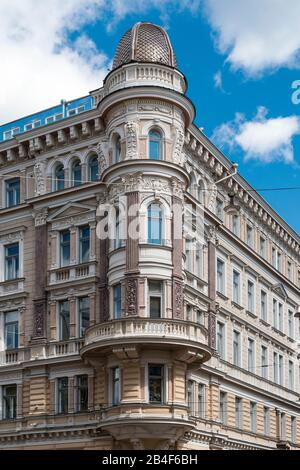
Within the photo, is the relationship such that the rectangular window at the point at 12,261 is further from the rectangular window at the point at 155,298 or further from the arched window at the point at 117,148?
the rectangular window at the point at 155,298

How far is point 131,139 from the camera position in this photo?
45.2 meters

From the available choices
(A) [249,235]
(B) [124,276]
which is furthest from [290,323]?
(B) [124,276]

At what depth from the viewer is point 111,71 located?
46.8 m

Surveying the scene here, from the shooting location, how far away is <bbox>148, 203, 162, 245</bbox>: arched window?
44375mm

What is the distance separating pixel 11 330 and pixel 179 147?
45.8 ft

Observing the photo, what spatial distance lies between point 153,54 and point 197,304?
1384 centimetres

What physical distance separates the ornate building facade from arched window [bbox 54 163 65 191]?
0.36 feet

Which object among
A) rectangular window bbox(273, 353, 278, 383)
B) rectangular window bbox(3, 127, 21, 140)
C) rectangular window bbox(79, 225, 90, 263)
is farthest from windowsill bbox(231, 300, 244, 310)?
rectangular window bbox(3, 127, 21, 140)

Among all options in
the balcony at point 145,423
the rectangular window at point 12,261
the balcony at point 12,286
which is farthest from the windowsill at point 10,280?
the balcony at point 145,423

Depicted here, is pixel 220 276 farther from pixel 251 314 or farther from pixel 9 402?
pixel 9 402

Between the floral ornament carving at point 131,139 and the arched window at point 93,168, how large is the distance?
3.47 metres

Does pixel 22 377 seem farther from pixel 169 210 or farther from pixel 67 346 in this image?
pixel 169 210

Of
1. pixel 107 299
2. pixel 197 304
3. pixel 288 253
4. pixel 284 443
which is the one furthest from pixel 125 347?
pixel 288 253

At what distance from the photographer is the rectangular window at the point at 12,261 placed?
5000 cm
